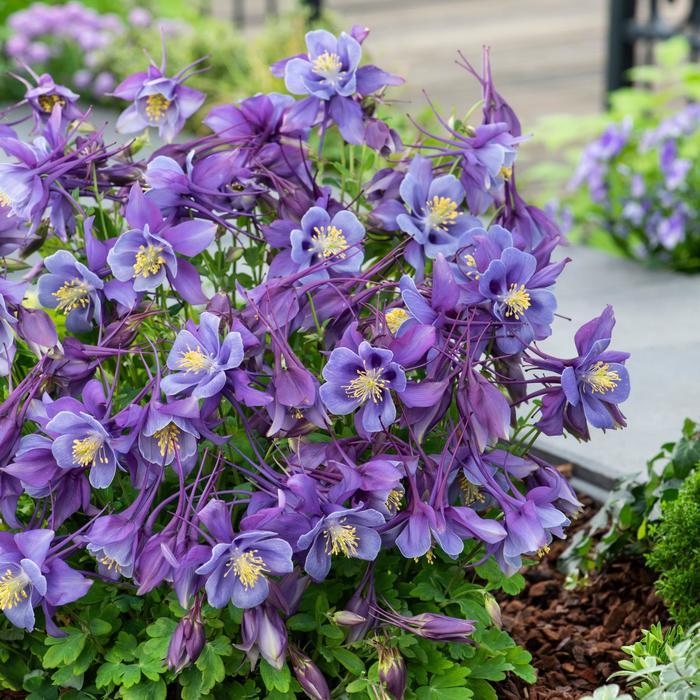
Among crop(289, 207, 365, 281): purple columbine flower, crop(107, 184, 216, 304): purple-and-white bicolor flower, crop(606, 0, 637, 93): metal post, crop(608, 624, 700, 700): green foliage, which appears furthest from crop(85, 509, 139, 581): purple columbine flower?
crop(606, 0, 637, 93): metal post

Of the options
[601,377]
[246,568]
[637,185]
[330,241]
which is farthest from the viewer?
[637,185]

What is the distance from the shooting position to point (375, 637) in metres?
1.66

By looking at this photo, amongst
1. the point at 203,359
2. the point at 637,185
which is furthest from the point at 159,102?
the point at 637,185

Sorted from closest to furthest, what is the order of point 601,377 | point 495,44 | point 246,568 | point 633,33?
point 246,568 → point 601,377 → point 633,33 → point 495,44

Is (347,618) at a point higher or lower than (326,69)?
lower

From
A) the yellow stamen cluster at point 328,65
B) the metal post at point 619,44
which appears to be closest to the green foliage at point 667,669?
the yellow stamen cluster at point 328,65

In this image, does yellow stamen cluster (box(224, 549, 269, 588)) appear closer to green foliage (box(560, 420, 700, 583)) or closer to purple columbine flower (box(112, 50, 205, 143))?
purple columbine flower (box(112, 50, 205, 143))

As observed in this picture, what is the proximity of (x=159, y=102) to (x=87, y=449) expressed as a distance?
683mm

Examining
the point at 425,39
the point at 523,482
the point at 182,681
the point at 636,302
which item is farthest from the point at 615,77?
the point at 182,681

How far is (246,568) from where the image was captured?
1.54 meters

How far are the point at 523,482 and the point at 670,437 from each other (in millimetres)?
1023

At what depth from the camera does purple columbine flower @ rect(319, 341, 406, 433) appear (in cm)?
156

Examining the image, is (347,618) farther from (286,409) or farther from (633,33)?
(633,33)

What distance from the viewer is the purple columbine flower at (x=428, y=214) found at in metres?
1.84
